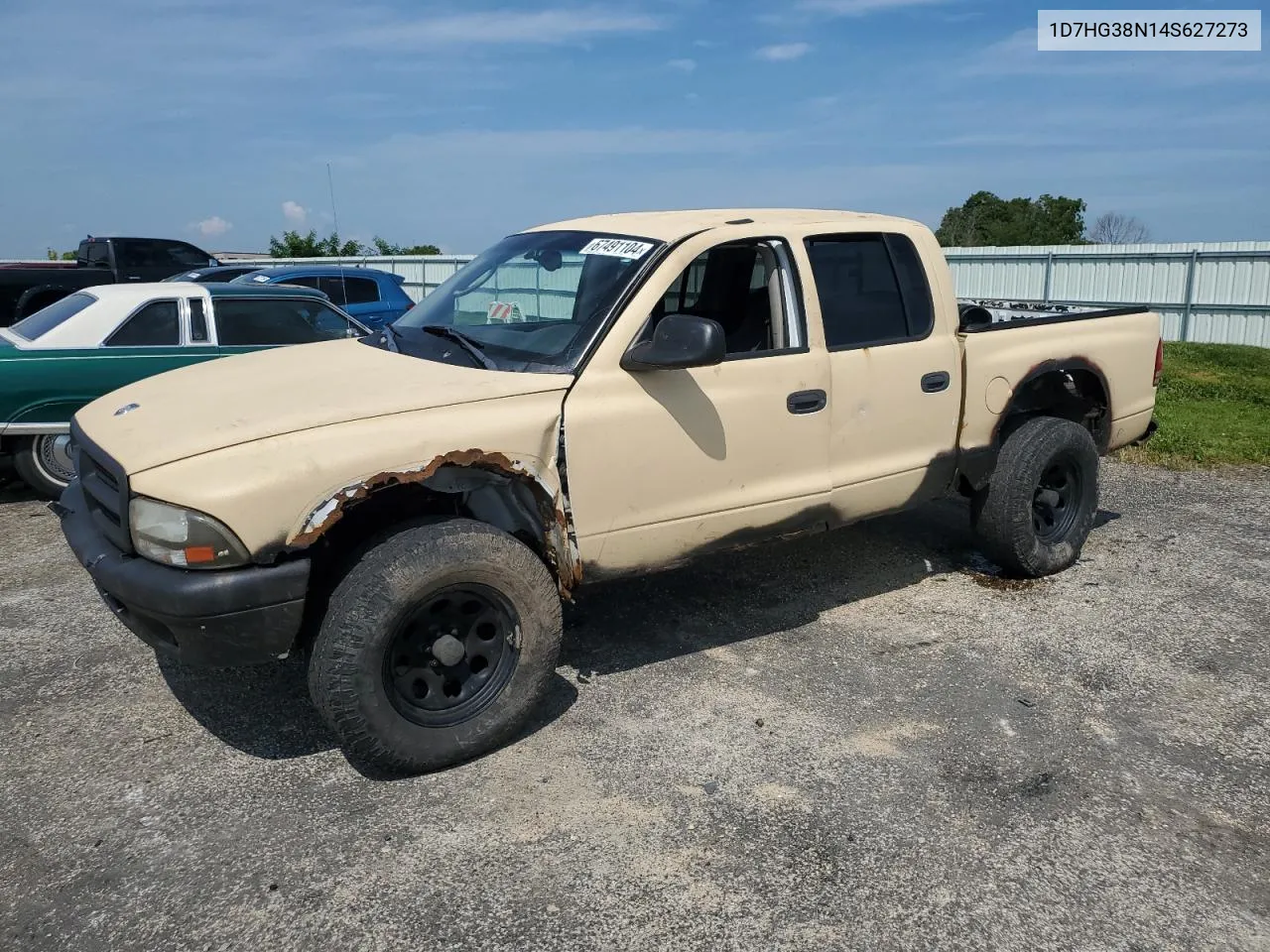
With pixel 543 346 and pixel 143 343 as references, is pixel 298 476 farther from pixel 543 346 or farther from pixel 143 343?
pixel 143 343

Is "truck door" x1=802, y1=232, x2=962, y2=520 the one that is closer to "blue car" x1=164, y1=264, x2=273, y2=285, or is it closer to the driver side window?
the driver side window

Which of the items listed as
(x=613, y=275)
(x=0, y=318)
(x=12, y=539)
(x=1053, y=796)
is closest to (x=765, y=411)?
(x=613, y=275)

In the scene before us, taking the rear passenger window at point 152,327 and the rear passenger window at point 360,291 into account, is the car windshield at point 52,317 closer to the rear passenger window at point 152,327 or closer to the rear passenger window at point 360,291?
the rear passenger window at point 152,327

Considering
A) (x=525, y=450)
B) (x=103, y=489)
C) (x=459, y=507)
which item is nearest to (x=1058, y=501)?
(x=525, y=450)

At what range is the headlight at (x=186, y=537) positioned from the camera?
3.05m

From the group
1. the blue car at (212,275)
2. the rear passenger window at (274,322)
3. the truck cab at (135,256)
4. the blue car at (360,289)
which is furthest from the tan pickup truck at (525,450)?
the truck cab at (135,256)

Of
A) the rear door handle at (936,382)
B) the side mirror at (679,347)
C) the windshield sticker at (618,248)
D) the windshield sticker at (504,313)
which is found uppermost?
the windshield sticker at (618,248)

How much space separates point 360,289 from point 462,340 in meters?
8.69

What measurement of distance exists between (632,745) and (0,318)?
1069 centimetres

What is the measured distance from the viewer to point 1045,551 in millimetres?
5445

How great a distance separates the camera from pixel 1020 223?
45.1m

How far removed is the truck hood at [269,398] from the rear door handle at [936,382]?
1.94 meters

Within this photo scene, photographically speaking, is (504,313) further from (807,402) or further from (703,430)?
(807,402)

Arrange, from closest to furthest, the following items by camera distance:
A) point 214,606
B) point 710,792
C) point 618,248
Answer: point 214,606, point 710,792, point 618,248
